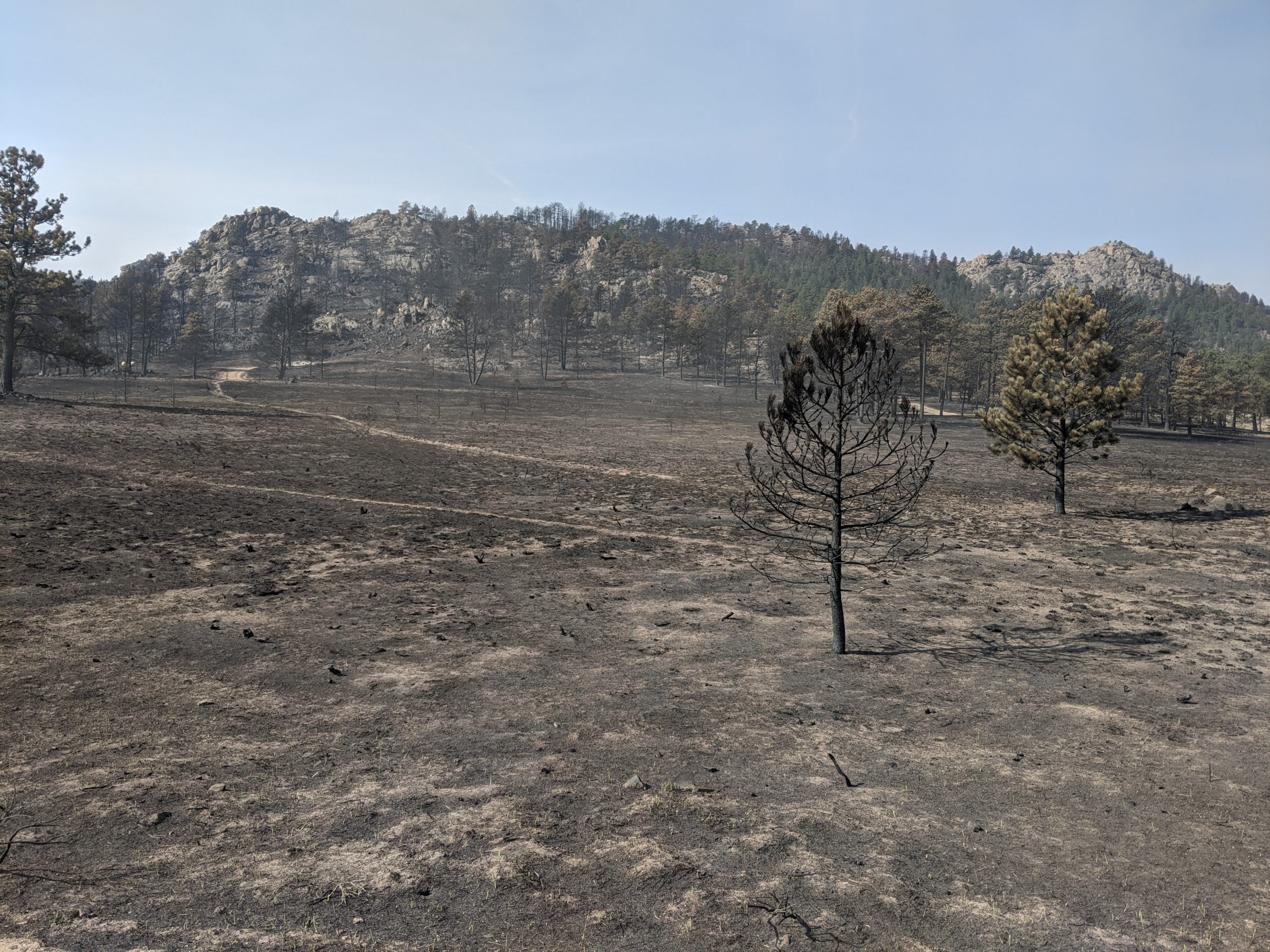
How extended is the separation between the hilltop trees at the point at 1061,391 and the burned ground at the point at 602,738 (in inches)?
210

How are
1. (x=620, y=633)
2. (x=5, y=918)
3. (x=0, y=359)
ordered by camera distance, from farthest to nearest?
(x=0, y=359)
(x=620, y=633)
(x=5, y=918)

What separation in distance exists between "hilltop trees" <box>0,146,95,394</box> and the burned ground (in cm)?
3456

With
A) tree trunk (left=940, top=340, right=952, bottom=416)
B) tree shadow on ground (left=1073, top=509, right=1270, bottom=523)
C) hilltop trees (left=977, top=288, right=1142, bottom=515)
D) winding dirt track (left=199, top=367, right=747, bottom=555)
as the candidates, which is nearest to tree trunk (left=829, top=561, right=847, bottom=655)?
winding dirt track (left=199, top=367, right=747, bottom=555)

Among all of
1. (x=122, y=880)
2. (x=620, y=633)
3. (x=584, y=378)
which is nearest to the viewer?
(x=122, y=880)

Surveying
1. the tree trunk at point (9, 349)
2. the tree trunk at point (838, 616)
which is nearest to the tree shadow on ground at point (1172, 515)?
the tree trunk at point (838, 616)

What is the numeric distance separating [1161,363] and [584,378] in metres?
81.5

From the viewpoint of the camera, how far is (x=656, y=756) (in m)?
9.32

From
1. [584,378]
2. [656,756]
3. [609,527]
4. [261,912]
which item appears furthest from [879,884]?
[584,378]

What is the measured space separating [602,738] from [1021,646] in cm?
889

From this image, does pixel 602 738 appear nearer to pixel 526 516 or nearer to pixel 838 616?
pixel 838 616

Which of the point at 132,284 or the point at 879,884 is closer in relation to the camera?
the point at 879,884

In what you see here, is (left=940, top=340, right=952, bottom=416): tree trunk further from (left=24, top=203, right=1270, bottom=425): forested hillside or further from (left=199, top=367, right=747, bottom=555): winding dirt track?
(left=199, top=367, right=747, bottom=555): winding dirt track

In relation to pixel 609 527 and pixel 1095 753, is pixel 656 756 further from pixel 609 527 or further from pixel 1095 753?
pixel 609 527

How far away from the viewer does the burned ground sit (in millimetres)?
6461
